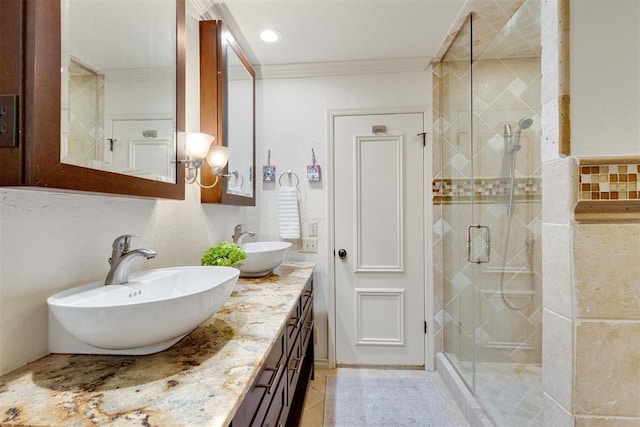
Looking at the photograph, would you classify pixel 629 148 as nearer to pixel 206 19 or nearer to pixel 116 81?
pixel 116 81

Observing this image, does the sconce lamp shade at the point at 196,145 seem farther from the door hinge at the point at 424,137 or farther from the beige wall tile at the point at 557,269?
the door hinge at the point at 424,137

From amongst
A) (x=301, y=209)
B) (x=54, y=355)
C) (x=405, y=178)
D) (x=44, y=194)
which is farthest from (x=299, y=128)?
(x=54, y=355)

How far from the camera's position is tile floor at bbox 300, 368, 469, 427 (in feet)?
6.15

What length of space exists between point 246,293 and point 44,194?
85cm

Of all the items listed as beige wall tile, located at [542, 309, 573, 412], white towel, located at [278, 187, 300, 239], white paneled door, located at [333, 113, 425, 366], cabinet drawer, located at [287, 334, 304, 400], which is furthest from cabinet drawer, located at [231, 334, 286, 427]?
white paneled door, located at [333, 113, 425, 366]

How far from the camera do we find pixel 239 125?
208 centimetres

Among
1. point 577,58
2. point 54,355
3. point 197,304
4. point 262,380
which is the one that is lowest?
point 262,380

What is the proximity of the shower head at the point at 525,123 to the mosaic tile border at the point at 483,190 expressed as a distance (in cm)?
27

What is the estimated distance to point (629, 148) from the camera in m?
0.83

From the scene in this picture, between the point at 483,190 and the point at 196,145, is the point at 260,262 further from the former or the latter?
the point at 483,190

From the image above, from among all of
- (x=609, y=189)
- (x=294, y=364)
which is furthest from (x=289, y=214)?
(x=609, y=189)

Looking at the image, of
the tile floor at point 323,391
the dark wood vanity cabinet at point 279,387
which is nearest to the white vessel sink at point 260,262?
the dark wood vanity cabinet at point 279,387

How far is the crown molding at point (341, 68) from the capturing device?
2.40m

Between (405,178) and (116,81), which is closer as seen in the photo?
(116,81)
